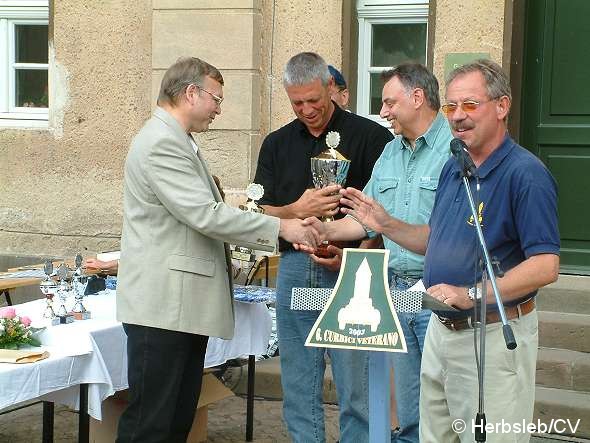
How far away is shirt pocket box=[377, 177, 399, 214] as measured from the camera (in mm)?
4730

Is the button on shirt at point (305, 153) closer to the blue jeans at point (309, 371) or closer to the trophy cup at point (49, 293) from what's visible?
the blue jeans at point (309, 371)

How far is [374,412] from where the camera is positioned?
12.1 ft

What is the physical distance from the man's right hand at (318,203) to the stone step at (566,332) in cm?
289

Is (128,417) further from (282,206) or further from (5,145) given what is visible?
(5,145)

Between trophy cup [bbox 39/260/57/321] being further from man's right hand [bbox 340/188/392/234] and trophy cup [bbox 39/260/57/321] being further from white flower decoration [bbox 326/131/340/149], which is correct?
man's right hand [bbox 340/188/392/234]

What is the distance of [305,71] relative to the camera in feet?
16.4

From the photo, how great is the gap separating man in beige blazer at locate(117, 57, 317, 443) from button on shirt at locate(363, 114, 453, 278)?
2.04 ft

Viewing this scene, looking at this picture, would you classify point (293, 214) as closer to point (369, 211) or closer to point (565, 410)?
point (369, 211)

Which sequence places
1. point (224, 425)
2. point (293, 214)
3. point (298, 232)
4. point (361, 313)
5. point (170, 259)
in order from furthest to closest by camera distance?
point (224, 425)
point (293, 214)
point (298, 232)
point (170, 259)
point (361, 313)

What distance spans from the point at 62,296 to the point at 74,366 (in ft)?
1.92

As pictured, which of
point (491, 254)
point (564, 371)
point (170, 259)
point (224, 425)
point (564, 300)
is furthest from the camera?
point (564, 300)

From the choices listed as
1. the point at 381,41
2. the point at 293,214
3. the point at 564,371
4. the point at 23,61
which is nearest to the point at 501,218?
the point at 293,214

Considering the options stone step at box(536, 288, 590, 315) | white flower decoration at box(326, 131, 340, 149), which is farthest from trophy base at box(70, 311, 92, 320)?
stone step at box(536, 288, 590, 315)

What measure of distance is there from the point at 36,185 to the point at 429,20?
3834 millimetres
